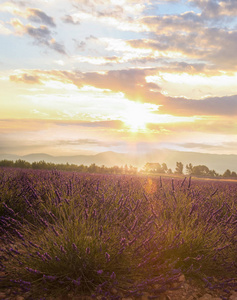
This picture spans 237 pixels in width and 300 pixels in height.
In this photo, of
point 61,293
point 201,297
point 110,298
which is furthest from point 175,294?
point 61,293

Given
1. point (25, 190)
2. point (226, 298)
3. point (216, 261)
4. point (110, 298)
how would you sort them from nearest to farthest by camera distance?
point (110, 298) → point (226, 298) → point (216, 261) → point (25, 190)

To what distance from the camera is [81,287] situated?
2.53m

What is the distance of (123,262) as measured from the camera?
2777 mm

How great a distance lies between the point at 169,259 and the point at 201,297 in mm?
439

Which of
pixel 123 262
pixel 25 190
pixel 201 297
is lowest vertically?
pixel 201 297

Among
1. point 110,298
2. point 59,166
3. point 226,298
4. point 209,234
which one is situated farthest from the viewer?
point 59,166

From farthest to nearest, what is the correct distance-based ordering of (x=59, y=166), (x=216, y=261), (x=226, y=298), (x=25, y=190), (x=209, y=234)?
(x=59, y=166), (x=25, y=190), (x=209, y=234), (x=216, y=261), (x=226, y=298)

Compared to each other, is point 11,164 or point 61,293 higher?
point 11,164

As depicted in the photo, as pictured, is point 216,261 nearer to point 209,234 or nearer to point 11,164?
point 209,234

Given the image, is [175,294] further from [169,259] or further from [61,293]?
[61,293]

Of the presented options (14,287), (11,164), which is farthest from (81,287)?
(11,164)

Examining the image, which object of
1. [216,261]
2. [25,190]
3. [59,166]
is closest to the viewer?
[216,261]

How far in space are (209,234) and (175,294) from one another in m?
1.11

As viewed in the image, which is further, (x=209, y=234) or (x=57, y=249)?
(x=209, y=234)
